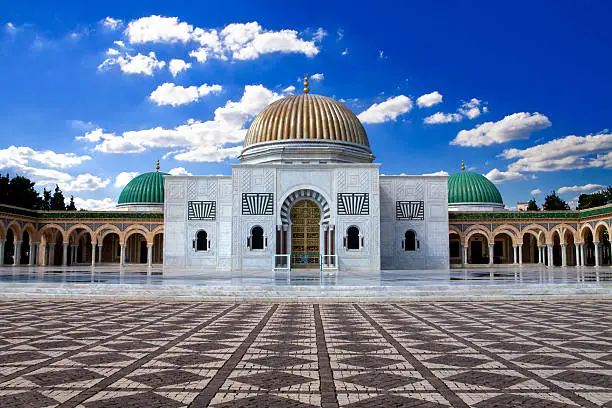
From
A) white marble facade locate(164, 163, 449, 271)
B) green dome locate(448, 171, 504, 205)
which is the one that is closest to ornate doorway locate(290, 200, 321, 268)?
white marble facade locate(164, 163, 449, 271)

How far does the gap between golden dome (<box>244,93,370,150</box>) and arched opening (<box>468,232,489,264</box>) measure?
432 inches

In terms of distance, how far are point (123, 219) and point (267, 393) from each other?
2653 cm

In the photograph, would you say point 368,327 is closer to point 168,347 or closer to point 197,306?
point 168,347

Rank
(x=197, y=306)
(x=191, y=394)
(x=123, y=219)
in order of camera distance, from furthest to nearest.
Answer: (x=123, y=219) → (x=197, y=306) → (x=191, y=394)

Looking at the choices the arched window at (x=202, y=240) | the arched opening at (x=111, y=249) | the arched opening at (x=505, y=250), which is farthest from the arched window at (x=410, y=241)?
the arched opening at (x=111, y=249)

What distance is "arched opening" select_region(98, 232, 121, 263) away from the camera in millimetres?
32000

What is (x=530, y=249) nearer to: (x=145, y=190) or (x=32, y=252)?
(x=145, y=190)

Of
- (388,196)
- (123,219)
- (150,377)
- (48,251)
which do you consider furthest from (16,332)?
(48,251)

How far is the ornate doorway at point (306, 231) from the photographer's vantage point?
21.5 meters

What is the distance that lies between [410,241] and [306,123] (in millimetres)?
7193

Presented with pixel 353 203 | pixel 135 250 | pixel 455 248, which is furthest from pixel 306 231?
pixel 135 250

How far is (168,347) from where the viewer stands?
466cm

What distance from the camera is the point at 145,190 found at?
1329 inches

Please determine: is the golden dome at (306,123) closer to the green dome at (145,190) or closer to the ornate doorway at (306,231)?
the ornate doorway at (306,231)
